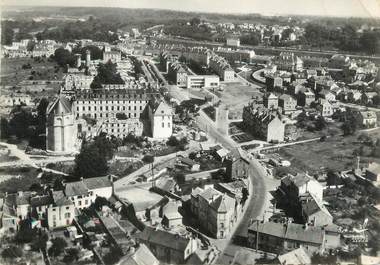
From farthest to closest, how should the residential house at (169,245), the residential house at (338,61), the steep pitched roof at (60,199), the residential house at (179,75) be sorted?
1. the residential house at (338,61)
2. the residential house at (179,75)
3. the steep pitched roof at (60,199)
4. the residential house at (169,245)

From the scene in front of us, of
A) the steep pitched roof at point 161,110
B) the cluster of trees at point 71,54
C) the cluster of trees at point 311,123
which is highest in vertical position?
the cluster of trees at point 71,54

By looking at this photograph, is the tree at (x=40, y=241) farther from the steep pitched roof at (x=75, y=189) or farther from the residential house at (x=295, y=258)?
the residential house at (x=295, y=258)

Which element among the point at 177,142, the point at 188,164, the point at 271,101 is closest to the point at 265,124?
the point at 177,142

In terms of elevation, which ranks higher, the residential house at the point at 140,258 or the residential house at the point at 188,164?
the residential house at the point at 140,258

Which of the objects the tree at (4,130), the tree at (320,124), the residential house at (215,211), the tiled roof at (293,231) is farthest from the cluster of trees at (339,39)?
the tiled roof at (293,231)

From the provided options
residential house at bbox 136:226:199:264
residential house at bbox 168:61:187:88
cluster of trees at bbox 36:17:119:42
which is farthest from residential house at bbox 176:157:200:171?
cluster of trees at bbox 36:17:119:42

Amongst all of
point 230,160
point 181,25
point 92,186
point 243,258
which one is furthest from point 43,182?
point 181,25
